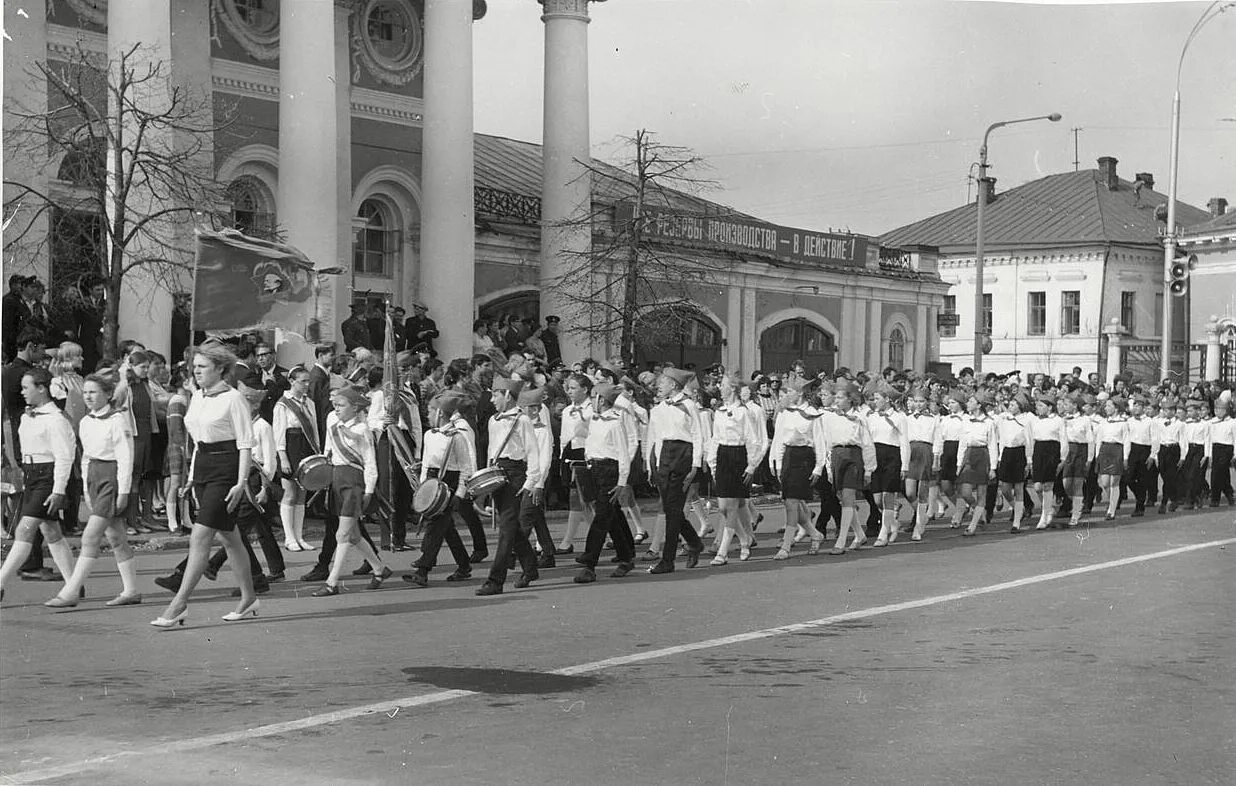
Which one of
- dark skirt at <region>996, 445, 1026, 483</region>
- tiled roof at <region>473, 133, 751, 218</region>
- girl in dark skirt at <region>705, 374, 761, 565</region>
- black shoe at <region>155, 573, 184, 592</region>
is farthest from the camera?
tiled roof at <region>473, 133, 751, 218</region>

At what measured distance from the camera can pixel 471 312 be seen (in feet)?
91.0

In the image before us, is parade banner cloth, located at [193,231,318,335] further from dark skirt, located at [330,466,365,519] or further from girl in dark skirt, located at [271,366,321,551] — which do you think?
dark skirt, located at [330,466,365,519]

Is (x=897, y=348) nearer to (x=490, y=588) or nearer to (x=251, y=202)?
(x=251, y=202)

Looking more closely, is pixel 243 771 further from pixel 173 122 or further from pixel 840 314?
pixel 840 314

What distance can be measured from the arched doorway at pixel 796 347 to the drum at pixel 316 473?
90.3 ft

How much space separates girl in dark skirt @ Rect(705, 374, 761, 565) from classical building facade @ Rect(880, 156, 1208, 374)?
3908 cm

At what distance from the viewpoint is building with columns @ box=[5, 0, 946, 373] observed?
24625mm

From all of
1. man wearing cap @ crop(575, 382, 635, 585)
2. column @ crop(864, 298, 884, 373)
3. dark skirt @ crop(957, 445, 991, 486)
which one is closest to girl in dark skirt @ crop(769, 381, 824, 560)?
man wearing cap @ crop(575, 382, 635, 585)

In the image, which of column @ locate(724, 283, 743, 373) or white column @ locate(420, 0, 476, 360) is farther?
column @ locate(724, 283, 743, 373)

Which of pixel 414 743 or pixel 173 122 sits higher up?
pixel 173 122

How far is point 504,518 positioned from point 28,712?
17.7 ft

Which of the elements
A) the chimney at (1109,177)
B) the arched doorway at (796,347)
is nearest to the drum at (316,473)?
the arched doorway at (796,347)

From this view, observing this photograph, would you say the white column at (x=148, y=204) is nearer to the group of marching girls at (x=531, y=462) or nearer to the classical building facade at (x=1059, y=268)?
the group of marching girls at (x=531, y=462)

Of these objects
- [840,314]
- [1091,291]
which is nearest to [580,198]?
[840,314]
